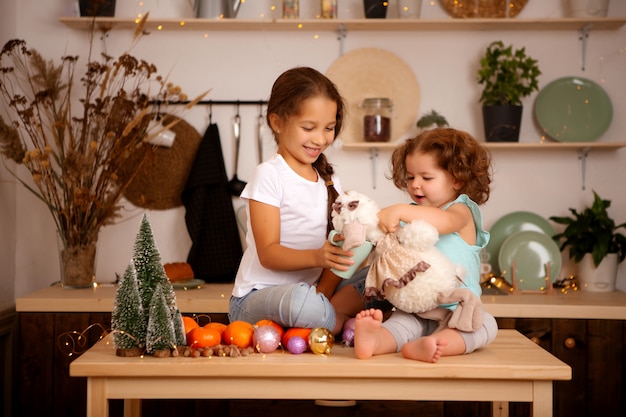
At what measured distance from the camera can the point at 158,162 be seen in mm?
3123

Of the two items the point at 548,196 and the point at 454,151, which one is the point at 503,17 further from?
the point at 454,151

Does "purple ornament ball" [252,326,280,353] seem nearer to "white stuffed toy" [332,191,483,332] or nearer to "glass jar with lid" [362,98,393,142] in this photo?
"white stuffed toy" [332,191,483,332]

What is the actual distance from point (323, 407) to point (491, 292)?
86cm

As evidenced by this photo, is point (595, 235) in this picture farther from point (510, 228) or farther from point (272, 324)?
point (272, 324)

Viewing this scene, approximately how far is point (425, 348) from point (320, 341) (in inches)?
8.3

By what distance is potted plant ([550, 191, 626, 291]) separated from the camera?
295 centimetres

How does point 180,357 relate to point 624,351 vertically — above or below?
above

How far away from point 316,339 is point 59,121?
5.59ft

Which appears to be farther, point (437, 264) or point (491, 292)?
point (491, 292)

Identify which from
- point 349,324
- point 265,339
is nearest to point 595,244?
point 349,324

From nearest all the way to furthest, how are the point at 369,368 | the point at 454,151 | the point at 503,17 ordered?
the point at 369,368 → the point at 454,151 → the point at 503,17

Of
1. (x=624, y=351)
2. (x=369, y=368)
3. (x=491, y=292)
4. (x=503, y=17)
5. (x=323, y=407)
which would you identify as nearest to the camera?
(x=369, y=368)

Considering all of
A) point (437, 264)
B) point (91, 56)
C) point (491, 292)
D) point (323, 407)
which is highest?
point (91, 56)

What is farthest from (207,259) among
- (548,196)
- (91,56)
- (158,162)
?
(548,196)
